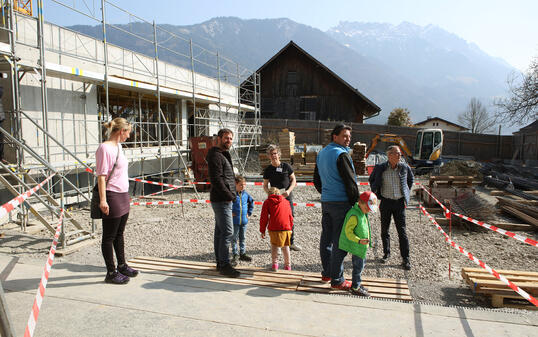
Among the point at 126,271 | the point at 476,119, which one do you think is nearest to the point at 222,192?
the point at 126,271

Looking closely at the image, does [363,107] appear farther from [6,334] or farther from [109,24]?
[6,334]

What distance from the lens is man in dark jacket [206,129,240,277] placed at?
3.97m

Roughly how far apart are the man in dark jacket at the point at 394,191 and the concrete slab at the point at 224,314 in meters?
2.05

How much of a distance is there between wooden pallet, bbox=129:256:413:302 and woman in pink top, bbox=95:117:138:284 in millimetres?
614

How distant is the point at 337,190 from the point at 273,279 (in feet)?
4.29

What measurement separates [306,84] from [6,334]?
30452 millimetres

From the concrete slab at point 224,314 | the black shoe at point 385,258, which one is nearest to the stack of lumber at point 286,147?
the black shoe at point 385,258

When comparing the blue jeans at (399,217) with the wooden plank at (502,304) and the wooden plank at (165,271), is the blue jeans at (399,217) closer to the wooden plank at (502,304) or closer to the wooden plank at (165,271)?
the wooden plank at (502,304)

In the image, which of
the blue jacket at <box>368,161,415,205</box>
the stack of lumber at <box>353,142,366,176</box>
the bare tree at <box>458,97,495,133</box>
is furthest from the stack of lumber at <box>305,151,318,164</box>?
the bare tree at <box>458,97,495,133</box>

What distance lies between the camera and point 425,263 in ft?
17.6

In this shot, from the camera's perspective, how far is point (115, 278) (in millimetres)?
3764

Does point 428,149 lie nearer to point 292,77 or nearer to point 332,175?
point 292,77

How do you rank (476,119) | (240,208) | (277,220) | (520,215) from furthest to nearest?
(476,119)
(520,215)
(240,208)
(277,220)

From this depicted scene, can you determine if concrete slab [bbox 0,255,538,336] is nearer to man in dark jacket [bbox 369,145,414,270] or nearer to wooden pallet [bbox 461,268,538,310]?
wooden pallet [bbox 461,268,538,310]
